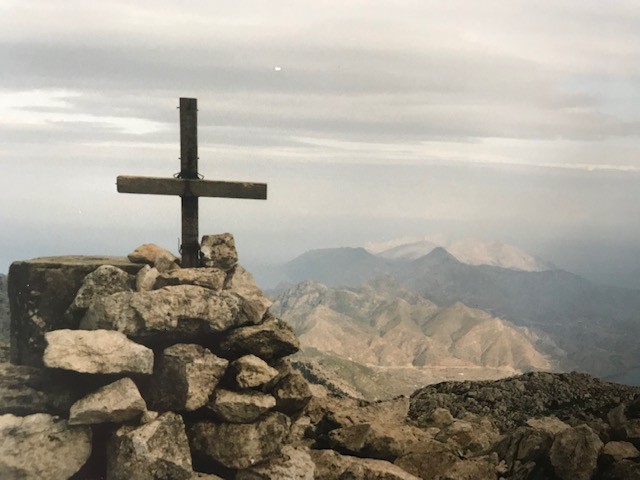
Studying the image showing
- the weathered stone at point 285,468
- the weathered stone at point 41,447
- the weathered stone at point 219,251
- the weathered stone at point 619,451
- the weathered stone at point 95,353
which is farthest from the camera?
the weathered stone at point 219,251

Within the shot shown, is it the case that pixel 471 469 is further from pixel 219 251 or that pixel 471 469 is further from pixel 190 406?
pixel 219 251

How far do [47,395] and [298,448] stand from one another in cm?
564

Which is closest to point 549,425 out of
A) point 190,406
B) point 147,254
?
point 190,406

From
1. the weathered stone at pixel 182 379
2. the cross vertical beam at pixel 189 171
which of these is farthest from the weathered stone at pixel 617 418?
the cross vertical beam at pixel 189 171

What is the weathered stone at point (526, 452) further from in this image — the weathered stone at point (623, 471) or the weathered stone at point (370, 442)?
the weathered stone at point (370, 442)

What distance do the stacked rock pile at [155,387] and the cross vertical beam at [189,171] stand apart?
997 millimetres

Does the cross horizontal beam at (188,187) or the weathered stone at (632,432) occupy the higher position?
the cross horizontal beam at (188,187)

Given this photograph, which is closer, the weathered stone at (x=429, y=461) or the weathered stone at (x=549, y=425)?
the weathered stone at (x=429, y=461)

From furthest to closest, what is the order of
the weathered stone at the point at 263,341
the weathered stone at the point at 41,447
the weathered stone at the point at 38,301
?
the weathered stone at the point at 263,341
the weathered stone at the point at 38,301
the weathered stone at the point at 41,447

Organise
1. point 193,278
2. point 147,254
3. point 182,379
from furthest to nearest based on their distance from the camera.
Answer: point 147,254
point 193,278
point 182,379

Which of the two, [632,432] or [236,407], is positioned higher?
[236,407]

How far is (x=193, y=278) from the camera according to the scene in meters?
14.1

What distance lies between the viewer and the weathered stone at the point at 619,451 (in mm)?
13070

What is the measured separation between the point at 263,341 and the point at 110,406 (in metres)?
3.68
